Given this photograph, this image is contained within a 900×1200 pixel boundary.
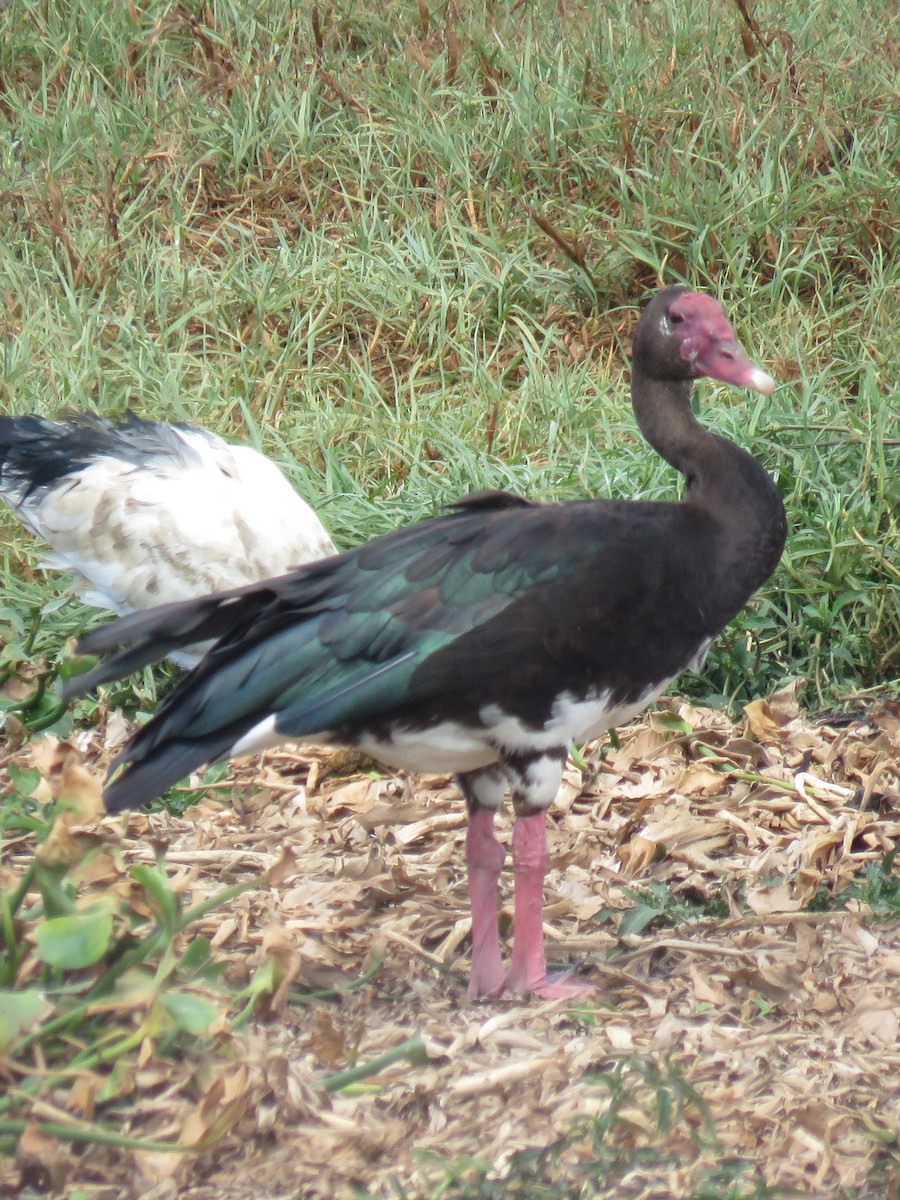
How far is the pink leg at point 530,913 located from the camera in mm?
3252

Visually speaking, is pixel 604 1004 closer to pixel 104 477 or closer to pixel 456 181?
pixel 104 477

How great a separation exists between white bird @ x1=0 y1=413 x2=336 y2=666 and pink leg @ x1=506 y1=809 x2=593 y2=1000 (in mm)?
1876

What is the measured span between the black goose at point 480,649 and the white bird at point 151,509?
1.72m

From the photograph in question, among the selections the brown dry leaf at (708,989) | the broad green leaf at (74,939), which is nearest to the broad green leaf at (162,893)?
the broad green leaf at (74,939)

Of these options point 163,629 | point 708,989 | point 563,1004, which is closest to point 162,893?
point 163,629

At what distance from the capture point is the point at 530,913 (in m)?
3.30

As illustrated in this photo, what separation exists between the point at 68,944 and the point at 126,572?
2995mm

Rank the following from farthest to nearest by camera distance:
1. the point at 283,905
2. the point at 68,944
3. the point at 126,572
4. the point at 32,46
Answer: the point at 32,46 → the point at 126,572 → the point at 283,905 → the point at 68,944

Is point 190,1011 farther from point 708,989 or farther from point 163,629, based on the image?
point 708,989

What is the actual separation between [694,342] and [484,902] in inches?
54.3

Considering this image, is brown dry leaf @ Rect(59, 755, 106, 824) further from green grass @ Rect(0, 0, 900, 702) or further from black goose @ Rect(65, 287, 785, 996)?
green grass @ Rect(0, 0, 900, 702)

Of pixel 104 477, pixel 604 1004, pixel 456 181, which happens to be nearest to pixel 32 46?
pixel 456 181

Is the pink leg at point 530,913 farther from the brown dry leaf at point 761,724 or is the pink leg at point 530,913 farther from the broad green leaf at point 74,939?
the brown dry leaf at point 761,724

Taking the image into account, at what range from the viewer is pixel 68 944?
242cm
